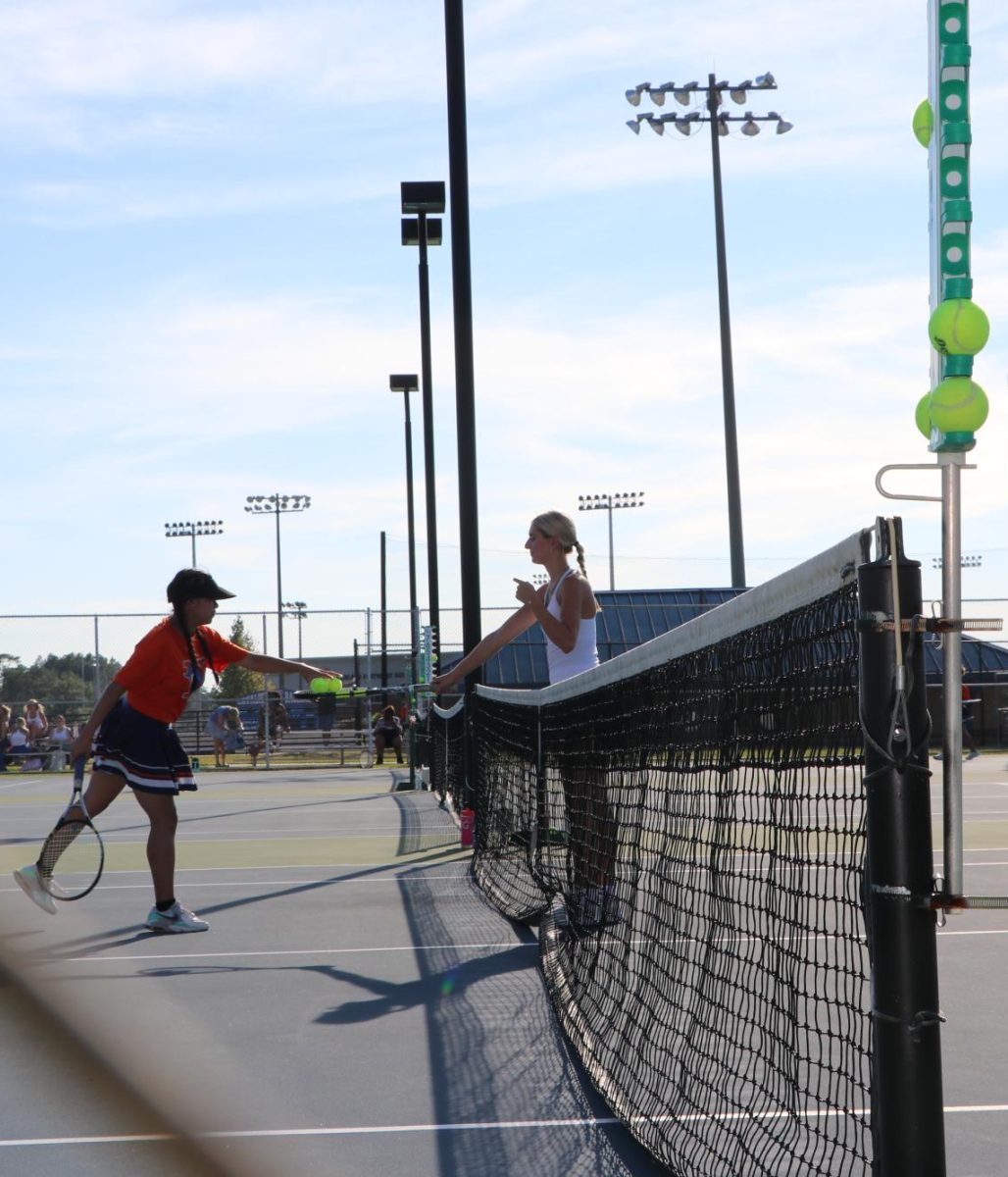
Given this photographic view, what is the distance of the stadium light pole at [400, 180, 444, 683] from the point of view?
21.2 meters

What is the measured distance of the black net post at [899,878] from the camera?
241 centimetres

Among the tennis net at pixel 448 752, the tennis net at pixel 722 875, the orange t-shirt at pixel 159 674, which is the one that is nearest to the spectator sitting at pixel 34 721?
the tennis net at pixel 448 752

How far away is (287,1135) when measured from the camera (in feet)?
12.7

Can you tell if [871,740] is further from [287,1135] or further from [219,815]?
[219,815]

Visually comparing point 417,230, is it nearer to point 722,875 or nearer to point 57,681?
point 57,681

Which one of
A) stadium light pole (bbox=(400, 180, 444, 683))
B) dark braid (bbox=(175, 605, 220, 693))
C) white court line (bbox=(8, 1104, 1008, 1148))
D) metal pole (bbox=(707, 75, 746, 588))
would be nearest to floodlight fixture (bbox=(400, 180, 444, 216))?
stadium light pole (bbox=(400, 180, 444, 683))

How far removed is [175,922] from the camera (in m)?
7.52

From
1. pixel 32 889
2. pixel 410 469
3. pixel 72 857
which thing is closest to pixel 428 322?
pixel 410 469

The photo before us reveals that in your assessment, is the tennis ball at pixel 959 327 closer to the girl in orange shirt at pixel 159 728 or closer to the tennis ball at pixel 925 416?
the tennis ball at pixel 925 416

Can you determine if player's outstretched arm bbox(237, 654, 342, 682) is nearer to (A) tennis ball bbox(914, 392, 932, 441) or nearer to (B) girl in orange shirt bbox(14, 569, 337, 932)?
(B) girl in orange shirt bbox(14, 569, 337, 932)

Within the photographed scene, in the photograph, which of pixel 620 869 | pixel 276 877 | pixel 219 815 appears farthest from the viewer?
pixel 219 815

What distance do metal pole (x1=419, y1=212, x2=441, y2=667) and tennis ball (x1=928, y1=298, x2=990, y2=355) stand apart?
2106cm

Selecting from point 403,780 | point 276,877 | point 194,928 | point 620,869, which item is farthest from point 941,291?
point 403,780

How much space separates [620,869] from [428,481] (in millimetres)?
21859
